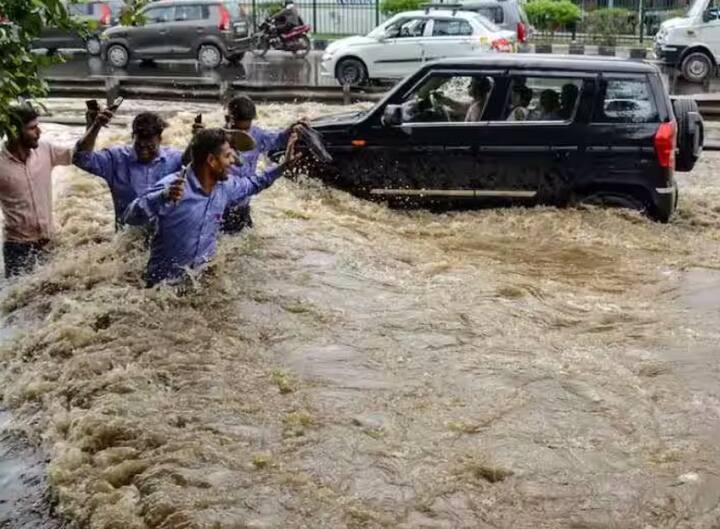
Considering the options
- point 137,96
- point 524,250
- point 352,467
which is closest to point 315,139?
point 524,250

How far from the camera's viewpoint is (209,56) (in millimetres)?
23719

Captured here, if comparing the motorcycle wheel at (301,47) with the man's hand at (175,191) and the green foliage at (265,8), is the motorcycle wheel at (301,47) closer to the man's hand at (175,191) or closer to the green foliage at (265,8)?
the green foliage at (265,8)

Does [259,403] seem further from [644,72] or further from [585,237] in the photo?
[644,72]

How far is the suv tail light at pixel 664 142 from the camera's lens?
883cm

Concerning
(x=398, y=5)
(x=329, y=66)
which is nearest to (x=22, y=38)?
(x=329, y=66)

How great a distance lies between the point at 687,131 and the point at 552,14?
20.7 metres

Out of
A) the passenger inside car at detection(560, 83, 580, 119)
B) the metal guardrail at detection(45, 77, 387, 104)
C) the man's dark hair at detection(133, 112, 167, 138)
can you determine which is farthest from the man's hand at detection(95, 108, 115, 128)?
the metal guardrail at detection(45, 77, 387, 104)

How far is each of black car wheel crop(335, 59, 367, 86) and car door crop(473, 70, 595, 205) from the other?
424 inches

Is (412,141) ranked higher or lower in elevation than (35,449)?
higher

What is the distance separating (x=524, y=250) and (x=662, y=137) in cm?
162

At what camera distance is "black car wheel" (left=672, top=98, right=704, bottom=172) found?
30.8 ft

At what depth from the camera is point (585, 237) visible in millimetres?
8867

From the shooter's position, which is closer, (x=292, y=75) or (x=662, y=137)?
(x=662, y=137)

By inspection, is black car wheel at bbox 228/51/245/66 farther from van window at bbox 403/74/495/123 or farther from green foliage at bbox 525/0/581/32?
van window at bbox 403/74/495/123
